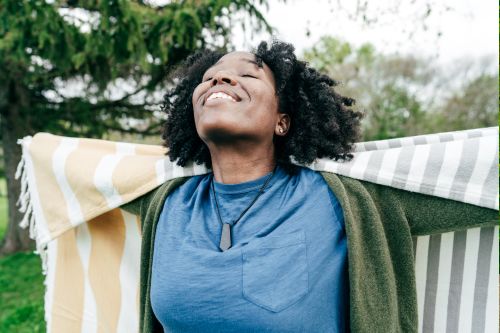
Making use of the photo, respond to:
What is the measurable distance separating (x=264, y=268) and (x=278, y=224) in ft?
0.62

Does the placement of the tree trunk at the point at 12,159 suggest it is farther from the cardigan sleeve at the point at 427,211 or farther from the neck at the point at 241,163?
the cardigan sleeve at the point at 427,211

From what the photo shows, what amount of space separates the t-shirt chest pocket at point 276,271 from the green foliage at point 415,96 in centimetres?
1812

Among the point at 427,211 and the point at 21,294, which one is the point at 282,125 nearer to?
the point at 427,211

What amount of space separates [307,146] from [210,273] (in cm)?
71

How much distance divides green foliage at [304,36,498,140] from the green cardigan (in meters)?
17.9

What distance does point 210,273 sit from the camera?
1525mm

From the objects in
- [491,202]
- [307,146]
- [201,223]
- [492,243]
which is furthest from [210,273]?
[492,243]

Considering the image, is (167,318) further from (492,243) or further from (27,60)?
(27,60)

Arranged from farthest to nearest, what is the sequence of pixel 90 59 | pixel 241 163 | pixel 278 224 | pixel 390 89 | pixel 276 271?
pixel 390 89, pixel 90 59, pixel 241 163, pixel 278 224, pixel 276 271

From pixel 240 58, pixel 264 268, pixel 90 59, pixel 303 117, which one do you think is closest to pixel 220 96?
pixel 240 58

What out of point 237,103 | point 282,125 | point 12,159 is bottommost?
point 12,159

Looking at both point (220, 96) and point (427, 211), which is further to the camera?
point (220, 96)

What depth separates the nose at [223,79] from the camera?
5.73 feet

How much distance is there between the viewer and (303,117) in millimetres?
1904
